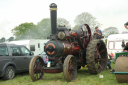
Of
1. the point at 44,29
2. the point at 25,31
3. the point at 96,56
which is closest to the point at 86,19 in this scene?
the point at 44,29

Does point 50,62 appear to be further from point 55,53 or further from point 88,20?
point 88,20

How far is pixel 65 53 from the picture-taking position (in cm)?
766

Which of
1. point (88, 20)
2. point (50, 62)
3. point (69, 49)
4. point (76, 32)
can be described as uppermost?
point (88, 20)

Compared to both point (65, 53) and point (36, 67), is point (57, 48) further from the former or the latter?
point (36, 67)

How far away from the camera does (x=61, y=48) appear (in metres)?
7.35

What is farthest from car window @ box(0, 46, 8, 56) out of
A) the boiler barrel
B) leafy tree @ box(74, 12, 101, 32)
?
leafy tree @ box(74, 12, 101, 32)

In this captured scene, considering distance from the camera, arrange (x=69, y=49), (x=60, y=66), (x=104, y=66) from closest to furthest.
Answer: (x=60, y=66) < (x=69, y=49) < (x=104, y=66)

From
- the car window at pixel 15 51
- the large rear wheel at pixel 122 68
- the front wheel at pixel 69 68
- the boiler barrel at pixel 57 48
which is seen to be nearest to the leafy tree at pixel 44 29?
the car window at pixel 15 51

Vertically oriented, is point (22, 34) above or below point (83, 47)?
above

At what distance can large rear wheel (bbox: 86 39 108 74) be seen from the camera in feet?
26.0

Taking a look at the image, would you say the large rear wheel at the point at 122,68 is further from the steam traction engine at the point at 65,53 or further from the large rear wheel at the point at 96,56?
the large rear wheel at the point at 96,56

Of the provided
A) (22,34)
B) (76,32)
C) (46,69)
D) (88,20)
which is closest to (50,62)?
(46,69)

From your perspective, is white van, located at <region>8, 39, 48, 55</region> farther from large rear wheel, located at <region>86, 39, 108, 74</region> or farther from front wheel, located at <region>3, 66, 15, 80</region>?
large rear wheel, located at <region>86, 39, 108, 74</region>

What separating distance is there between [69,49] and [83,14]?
29518 mm
